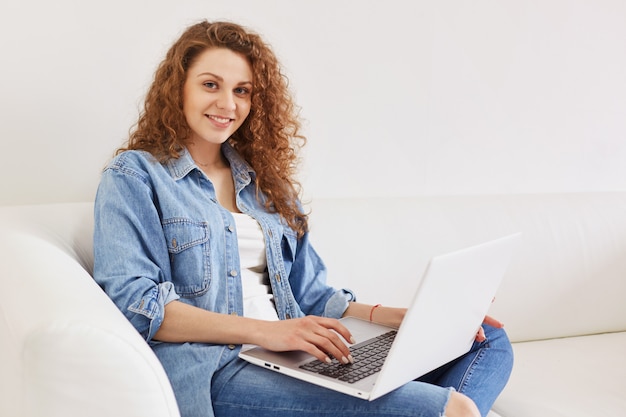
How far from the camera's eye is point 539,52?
7.81ft

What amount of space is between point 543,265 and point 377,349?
0.98 meters

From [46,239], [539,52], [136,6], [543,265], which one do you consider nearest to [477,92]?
[539,52]

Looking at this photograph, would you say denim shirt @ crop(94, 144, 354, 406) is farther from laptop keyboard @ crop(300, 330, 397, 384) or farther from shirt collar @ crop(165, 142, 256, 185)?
laptop keyboard @ crop(300, 330, 397, 384)

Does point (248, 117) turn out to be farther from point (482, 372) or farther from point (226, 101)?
point (482, 372)

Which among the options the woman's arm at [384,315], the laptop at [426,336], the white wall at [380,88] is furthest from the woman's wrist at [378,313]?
the white wall at [380,88]

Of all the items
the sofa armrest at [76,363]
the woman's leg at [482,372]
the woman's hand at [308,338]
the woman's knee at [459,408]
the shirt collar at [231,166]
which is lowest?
the woman's leg at [482,372]

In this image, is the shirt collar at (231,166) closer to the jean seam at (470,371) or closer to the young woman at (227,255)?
the young woman at (227,255)

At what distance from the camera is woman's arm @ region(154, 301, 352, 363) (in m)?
1.21

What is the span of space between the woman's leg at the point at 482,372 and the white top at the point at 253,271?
358 mm

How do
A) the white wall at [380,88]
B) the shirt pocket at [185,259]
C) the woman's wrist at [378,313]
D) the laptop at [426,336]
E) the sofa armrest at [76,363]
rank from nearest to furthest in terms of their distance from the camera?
the sofa armrest at [76,363], the laptop at [426,336], the shirt pocket at [185,259], the woman's wrist at [378,313], the white wall at [380,88]

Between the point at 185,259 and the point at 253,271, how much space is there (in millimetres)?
209

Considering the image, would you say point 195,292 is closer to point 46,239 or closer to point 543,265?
point 46,239

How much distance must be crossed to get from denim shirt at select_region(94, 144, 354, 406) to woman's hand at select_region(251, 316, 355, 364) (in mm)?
87

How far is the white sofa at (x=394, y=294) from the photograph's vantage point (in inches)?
36.0
